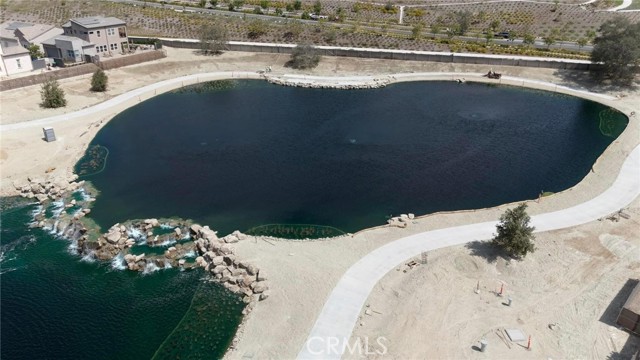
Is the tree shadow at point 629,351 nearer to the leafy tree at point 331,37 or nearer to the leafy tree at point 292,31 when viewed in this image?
the leafy tree at point 331,37

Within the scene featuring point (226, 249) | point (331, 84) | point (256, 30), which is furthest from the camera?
point (256, 30)

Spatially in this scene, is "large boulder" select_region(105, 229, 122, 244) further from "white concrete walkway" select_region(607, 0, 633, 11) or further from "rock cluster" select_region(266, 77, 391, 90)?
"white concrete walkway" select_region(607, 0, 633, 11)

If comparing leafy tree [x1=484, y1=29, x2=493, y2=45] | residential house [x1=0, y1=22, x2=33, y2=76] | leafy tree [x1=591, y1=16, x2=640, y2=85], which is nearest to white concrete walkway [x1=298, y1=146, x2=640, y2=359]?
leafy tree [x1=591, y1=16, x2=640, y2=85]

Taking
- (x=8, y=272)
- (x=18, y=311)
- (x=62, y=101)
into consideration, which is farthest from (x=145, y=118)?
(x=18, y=311)

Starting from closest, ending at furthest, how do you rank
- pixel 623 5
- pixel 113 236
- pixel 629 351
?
1. pixel 629 351
2. pixel 113 236
3. pixel 623 5

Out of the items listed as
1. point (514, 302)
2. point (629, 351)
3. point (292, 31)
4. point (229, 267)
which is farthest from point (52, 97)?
point (629, 351)

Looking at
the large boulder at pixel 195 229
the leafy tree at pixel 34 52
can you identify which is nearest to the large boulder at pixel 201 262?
the large boulder at pixel 195 229

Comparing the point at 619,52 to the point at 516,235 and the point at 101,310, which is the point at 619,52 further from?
the point at 101,310
